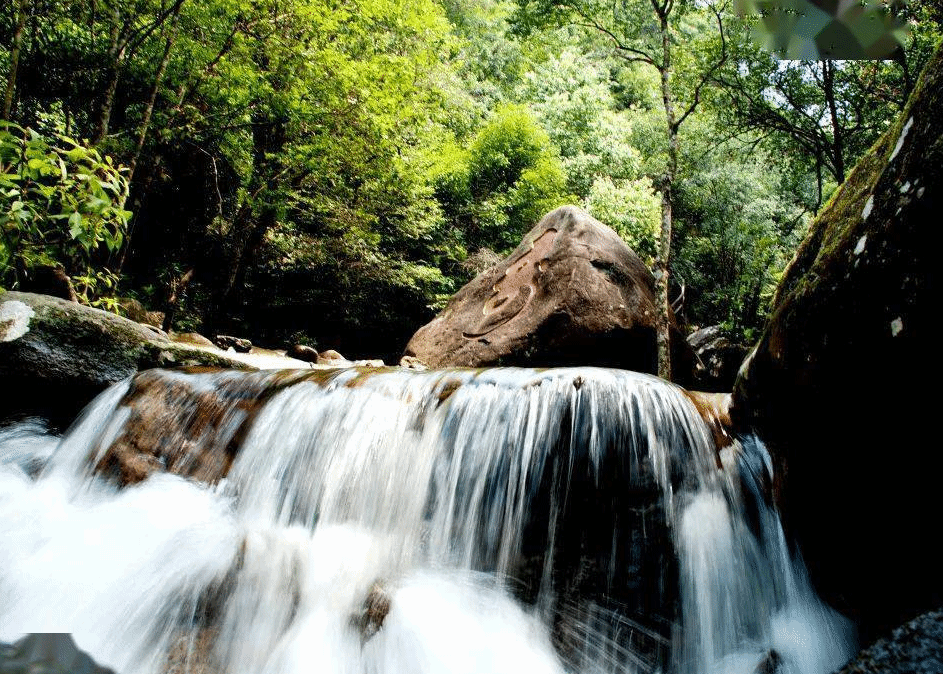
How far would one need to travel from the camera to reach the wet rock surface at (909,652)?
1.38m

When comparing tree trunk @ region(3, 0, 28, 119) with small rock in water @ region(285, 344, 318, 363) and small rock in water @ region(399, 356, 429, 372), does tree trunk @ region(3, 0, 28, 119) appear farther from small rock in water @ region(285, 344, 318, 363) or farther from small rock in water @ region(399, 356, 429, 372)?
small rock in water @ region(399, 356, 429, 372)

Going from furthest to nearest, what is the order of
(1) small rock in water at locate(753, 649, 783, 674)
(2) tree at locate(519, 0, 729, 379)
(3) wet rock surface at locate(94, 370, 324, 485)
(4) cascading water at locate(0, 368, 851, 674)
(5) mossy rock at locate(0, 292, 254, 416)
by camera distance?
(2) tree at locate(519, 0, 729, 379) < (5) mossy rock at locate(0, 292, 254, 416) < (3) wet rock surface at locate(94, 370, 324, 485) < (4) cascading water at locate(0, 368, 851, 674) < (1) small rock in water at locate(753, 649, 783, 674)

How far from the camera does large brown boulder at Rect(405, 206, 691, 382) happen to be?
22.4ft

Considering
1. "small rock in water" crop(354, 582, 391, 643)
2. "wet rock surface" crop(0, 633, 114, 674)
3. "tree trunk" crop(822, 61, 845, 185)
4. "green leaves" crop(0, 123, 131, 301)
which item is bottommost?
"wet rock surface" crop(0, 633, 114, 674)

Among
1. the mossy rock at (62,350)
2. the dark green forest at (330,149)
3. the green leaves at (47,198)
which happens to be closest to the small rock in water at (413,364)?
the mossy rock at (62,350)

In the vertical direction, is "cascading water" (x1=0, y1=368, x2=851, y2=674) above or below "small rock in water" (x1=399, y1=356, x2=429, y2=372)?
below

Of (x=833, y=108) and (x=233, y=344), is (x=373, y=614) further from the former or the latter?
(x=833, y=108)

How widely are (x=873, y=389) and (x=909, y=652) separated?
1.14 meters

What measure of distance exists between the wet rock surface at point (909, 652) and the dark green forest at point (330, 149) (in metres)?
5.04

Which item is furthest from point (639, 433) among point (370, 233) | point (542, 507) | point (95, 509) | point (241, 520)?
point (370, 233)

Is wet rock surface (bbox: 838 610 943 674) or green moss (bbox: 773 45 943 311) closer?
wet rock surface (bbox: 838 610 943 674)

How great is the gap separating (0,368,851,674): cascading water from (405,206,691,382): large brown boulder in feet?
9.90

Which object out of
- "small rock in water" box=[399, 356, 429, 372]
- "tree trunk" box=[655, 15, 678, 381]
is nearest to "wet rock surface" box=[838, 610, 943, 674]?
"tree trunk" box=[655, 15, 678, 381]

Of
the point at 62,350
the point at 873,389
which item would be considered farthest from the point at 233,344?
the point at 873,389
